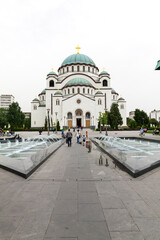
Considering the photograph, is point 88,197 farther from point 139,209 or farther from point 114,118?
point 114,118

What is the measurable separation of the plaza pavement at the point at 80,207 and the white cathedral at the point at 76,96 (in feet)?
147

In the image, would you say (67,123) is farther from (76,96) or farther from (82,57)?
(82,57)

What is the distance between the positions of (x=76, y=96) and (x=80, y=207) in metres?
48.6

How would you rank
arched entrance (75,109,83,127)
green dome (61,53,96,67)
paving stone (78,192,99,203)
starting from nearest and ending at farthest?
paving stone (78,192,99,203), arched entrance (75,109,83,127), green dome (61,53,96,67)

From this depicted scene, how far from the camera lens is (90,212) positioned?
313cm

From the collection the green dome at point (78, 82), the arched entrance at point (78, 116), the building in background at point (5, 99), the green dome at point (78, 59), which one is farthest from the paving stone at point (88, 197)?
the building in background at point (5, 99)

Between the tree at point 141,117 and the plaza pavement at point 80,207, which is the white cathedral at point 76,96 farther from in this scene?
the plaza pavement at point 80,207

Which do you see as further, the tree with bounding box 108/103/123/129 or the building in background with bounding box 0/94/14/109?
the building in background with bounding box 0/94/14/109

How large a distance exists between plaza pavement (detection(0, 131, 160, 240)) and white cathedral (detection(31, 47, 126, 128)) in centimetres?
4495

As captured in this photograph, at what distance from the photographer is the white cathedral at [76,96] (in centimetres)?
5100

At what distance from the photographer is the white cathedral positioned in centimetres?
5100

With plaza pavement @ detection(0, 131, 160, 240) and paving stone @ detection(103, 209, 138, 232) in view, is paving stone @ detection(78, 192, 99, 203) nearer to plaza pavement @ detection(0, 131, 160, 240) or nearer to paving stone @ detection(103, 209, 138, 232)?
plaza pavement @ detection(0, 131, 160, 240)

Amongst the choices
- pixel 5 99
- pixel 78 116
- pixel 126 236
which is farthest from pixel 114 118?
pixel 5 99

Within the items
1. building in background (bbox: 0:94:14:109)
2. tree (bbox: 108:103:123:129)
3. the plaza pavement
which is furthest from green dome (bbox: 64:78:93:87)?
building in background (bbox: 0:94:14:109)
